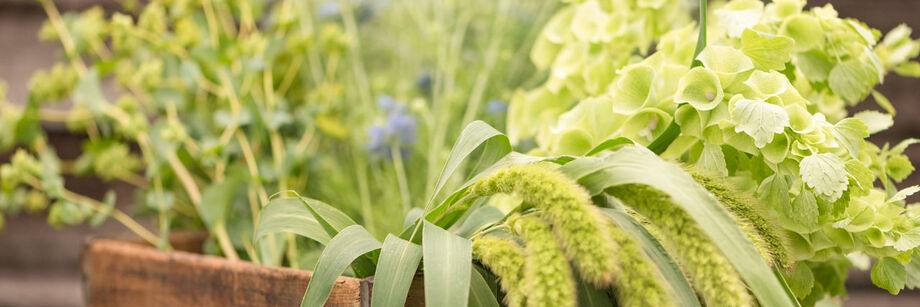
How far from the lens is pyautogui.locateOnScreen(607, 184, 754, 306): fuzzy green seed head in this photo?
0.27 m

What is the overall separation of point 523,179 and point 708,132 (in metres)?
0.15

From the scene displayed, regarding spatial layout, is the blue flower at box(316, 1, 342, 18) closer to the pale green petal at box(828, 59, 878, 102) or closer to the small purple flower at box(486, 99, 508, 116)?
the small purple flower at box(486, 99, 508, 116)

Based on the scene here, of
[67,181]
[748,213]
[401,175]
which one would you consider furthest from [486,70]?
[67,181]

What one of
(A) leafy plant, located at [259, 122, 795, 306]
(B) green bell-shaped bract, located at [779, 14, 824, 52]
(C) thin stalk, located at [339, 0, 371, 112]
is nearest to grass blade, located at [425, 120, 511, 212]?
(A) leafy plant, located at [259, 122, 795, 306]

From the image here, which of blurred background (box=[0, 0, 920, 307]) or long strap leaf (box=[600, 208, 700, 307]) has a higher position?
blurred background (box=[0, 0, 920, 307])

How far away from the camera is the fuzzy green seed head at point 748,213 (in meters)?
0.34

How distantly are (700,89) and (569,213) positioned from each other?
160 mm

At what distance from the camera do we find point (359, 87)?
875mm

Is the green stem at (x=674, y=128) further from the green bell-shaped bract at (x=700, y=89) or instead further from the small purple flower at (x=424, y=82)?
the small purple flower at (x=424, y=82)

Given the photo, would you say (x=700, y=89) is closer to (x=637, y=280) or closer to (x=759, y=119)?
(x=759, y=119)

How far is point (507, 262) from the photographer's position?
305 millimetres

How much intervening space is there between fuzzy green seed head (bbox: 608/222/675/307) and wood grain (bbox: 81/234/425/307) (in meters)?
0.12

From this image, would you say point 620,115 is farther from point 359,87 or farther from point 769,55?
point 359,87

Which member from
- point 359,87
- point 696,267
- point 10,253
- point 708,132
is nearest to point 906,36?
point 708,132
